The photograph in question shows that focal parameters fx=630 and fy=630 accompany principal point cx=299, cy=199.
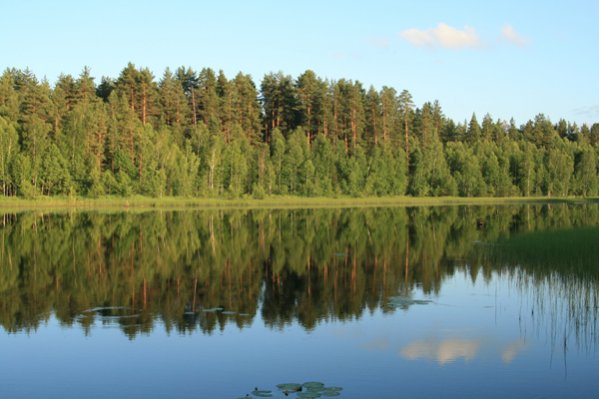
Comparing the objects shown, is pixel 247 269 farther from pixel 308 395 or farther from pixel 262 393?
pixel 308 395

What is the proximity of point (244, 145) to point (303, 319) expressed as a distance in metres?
86.2

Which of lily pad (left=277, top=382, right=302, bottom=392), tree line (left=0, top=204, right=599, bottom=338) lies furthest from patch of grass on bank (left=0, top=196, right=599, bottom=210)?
lily pad (left=277, top=382, right=302, bottom=392)

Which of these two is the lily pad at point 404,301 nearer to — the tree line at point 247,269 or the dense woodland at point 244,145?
the tree line at point 247,269

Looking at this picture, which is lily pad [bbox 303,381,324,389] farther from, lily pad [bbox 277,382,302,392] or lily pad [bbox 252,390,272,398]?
lily pad [bbox 252,390,272,398]

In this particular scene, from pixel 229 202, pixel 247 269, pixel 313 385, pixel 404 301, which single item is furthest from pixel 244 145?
pixel 313 385

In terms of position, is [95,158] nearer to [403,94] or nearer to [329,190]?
[329,190]

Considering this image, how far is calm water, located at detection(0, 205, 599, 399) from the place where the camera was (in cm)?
1401

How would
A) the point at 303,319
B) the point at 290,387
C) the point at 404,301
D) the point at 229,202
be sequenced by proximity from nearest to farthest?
the point at 290,387
the point at 303,319
the point at 404,301
the point at 229,202

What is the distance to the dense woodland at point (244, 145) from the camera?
3543 inches

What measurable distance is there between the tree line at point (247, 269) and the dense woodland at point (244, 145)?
41.2 meters

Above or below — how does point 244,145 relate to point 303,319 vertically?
above

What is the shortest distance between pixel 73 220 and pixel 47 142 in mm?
34437

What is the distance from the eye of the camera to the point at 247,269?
98.6 feet

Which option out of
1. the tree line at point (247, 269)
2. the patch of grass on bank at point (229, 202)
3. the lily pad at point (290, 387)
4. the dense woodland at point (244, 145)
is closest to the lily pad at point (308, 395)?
the lily pad at point (290, 387)
